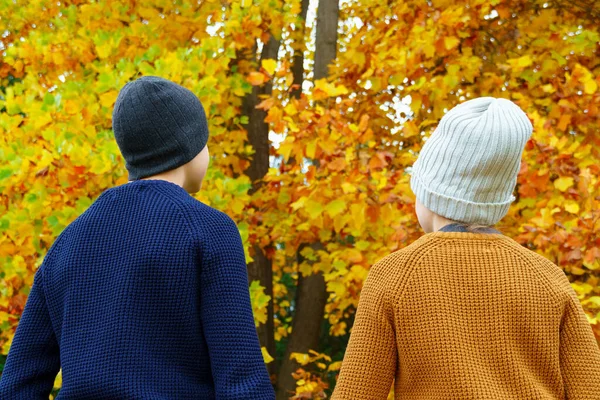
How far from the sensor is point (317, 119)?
11.2ft

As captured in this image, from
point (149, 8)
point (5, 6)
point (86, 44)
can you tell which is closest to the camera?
point (86, 44)

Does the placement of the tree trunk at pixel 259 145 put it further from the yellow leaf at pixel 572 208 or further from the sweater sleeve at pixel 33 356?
the sweater sleeve at pixel 33 356

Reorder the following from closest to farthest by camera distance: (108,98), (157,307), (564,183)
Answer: (157,307) → (564,183) → (108,98)

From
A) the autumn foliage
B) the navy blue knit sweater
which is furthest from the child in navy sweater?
the autumn foliage

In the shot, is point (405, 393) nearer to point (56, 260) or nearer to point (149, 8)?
point (56, 260)

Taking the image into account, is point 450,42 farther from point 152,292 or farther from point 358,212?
point 152,292

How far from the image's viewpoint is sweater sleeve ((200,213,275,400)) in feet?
5.02

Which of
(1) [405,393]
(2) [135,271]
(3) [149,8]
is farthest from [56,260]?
(3) [149,8]

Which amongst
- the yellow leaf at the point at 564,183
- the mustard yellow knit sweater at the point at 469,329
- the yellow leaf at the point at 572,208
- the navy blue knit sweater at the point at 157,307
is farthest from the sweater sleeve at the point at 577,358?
the yellow leaf at the point at 564,183

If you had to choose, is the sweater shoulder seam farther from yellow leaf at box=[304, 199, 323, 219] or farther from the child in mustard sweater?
yellow leaf at box=[304, 199, 323, 219]

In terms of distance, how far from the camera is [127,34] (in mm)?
4219

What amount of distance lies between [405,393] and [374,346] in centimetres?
14

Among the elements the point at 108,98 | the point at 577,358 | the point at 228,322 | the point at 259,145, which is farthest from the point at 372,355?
the point at 259,145

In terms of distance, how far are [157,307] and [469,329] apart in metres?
0.71
